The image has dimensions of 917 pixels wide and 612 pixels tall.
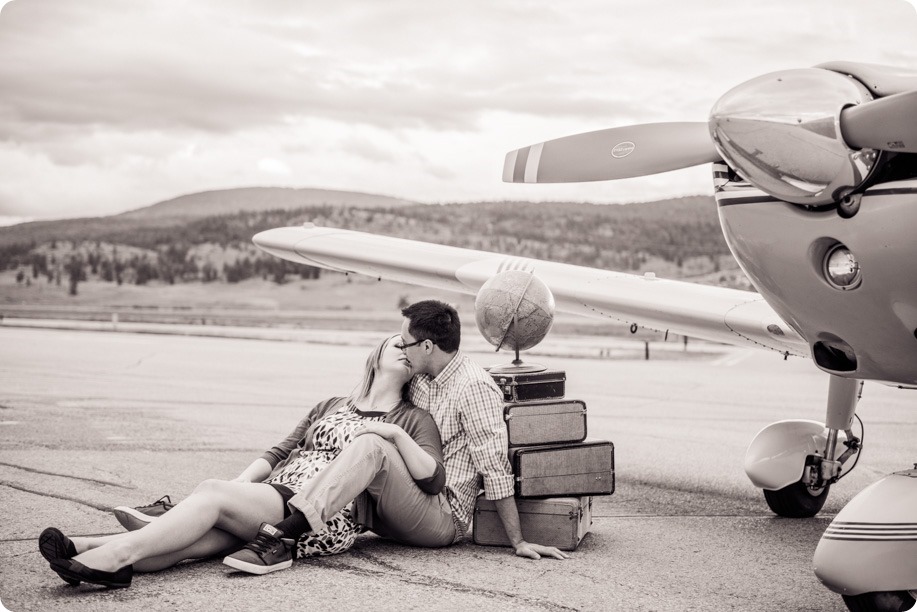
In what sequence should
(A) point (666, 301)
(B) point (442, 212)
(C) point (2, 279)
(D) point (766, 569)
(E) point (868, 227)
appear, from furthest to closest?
(B) point (442, 212) < (C) point (2, 279) < (A) point (666, 301) < (D) point (766, 569) < (E) point (868, 227)

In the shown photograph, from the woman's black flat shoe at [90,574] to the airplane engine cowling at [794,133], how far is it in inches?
128

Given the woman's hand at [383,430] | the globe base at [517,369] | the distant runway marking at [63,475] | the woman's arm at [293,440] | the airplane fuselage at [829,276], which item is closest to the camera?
the airplane fuselage at [829,276]

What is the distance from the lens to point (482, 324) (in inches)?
243

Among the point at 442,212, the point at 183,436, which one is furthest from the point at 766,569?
the point at 442,212

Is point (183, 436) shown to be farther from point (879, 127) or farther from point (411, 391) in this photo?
point (879, 127)

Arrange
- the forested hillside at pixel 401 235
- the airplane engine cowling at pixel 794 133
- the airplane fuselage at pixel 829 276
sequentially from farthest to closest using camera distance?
the forested hillside at pixel 401 235, the airplane fuselage at pixel 829 276, the airplane engine cowling at pixel 794 133

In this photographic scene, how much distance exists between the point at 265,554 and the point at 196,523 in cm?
38

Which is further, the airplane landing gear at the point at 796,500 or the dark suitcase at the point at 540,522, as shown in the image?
the airplane landing gear at the point at 796,500

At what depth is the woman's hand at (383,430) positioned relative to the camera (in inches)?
187

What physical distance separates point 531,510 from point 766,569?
4.43 ft

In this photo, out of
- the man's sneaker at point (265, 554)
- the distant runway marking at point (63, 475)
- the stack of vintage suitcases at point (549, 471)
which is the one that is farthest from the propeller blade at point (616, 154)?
the distant runway marking at point (63, 475)

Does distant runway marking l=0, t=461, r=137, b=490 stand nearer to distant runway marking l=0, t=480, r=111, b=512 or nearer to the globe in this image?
distant runway marking l=0, t=480, r=111, b=512

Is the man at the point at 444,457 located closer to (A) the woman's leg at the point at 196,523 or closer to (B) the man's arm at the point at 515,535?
(B) the man's arm at the point at 515,535

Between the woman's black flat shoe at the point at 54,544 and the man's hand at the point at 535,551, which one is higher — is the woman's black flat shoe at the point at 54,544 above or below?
above
